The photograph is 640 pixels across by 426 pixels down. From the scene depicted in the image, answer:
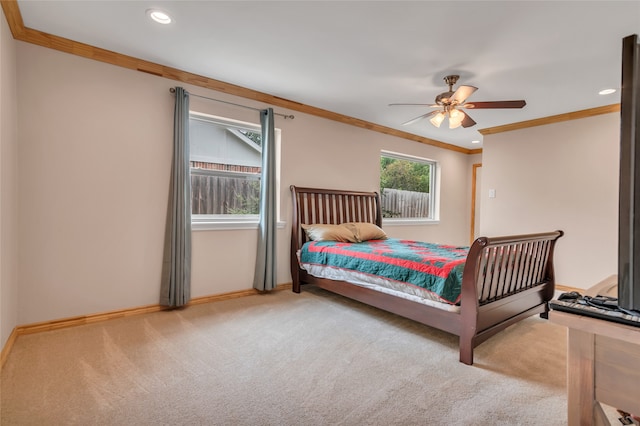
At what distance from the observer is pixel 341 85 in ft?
10.8

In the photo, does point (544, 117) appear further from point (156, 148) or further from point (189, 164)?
point (156, 148)

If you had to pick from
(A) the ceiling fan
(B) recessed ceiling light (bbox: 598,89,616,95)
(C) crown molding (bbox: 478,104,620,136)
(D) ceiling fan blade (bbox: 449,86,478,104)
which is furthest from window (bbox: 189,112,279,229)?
(B) recessed ceiling light (bbox: 598,89,616,95)

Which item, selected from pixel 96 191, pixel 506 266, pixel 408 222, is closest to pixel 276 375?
pixel 506 266

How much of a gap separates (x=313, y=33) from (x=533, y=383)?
279 cm

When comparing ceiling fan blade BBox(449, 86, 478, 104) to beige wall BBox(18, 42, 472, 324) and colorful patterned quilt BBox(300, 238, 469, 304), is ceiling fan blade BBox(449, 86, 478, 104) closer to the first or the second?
colorful patterned quilt BBox(300, 238, 469, 304)

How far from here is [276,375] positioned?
1.89 m

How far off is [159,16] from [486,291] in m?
3.07

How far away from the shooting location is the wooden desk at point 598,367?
2.70 ft

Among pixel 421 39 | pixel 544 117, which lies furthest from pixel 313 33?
pixel 544 117

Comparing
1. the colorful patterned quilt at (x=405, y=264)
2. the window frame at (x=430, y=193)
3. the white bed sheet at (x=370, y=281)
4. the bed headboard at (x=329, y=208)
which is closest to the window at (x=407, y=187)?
the window frame at (x=430, y=193)

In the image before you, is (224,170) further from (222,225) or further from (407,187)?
(407,187)

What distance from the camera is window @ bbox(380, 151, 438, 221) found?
5.36 meters

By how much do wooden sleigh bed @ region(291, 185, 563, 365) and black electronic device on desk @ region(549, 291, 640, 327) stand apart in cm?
108

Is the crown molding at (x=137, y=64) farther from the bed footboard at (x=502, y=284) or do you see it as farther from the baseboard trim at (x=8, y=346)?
the bed footboard at (x=502, y=284)
